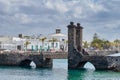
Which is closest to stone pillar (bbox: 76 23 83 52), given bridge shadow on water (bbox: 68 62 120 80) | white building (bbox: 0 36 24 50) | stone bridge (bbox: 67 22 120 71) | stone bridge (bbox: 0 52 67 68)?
stone bridge (bbox: 67 22 120 71)

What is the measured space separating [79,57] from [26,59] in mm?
20090

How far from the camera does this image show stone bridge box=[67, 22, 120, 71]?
93.2 m

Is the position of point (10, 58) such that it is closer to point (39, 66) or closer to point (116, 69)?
point (39, 66)

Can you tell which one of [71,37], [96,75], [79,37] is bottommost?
[96,75]

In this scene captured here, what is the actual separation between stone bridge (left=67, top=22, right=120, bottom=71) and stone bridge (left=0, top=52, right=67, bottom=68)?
35.1 ft

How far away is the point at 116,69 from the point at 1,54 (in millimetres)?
36872

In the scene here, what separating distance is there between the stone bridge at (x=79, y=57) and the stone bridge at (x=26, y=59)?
35.1 feet

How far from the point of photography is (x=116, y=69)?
92.1 m

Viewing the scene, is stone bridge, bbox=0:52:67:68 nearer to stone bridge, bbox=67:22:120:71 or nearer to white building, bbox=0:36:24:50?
stone bridge, bbox=67:22:120:71

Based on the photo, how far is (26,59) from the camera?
374ft

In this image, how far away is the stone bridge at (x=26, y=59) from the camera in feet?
358

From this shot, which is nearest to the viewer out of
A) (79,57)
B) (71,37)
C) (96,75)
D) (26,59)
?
(96,75)

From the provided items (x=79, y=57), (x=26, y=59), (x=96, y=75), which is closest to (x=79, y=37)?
(x=79, y=57)

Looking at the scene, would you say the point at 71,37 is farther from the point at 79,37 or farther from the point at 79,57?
the point at 79,57
